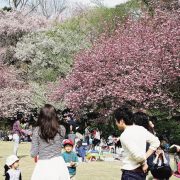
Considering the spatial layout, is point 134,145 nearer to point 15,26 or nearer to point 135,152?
point 135,152

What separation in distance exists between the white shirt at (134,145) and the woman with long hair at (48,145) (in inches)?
43.0

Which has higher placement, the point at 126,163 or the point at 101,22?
the point at 101,22

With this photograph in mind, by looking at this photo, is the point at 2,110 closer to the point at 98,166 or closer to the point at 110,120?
the point at 110,120

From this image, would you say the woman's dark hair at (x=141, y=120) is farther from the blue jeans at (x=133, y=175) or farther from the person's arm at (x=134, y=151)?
the blue jeans at (x=133, y=175)

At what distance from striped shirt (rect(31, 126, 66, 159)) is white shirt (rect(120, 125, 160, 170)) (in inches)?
43.5

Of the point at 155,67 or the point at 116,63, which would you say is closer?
the point at 155,67

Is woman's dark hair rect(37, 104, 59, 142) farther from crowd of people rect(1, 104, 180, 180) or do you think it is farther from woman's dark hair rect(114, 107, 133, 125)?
woman's dark hair rect(114, 107, 133, 125)

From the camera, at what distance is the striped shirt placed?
272 inches

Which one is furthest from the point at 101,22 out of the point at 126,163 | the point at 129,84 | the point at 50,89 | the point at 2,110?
the point at 126,163

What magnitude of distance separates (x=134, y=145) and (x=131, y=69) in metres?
20.5

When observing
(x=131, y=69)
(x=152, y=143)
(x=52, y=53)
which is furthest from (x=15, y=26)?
(x=152, y=143)

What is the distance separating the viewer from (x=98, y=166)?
18328mm

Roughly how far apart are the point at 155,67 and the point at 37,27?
24152 millimetres

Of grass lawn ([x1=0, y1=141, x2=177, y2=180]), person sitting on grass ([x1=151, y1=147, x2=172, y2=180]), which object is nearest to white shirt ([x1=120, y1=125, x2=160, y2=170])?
person sitting on grass ([x1=151, y1=147, x2=172, y2=180])
